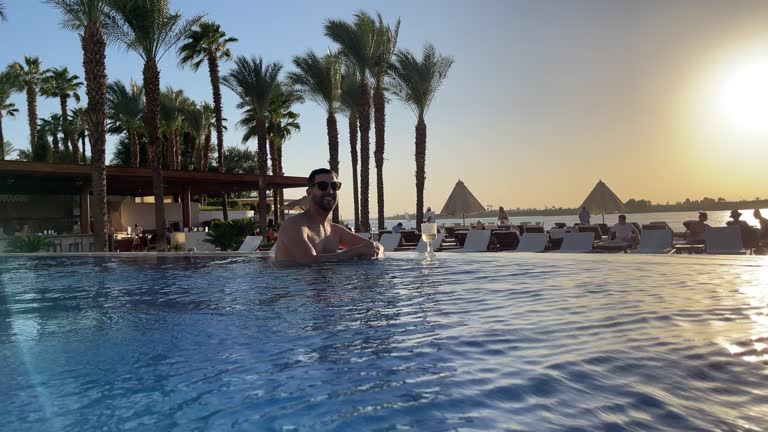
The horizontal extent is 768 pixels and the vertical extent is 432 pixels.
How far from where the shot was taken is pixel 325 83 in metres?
28.2

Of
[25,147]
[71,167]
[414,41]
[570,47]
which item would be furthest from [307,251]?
[25,147]

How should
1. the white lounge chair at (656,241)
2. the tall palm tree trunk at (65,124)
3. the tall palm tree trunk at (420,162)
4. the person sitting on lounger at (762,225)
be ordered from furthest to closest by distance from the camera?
1. the tall palm tree trunk at (65,124)
2. the tall palm tree trunk at (420,162)
3. the white lounge chair at (656,241)
4. the person sitting on lounger at (762,225)

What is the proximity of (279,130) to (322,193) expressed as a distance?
106 feet

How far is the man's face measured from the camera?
798 centimetres

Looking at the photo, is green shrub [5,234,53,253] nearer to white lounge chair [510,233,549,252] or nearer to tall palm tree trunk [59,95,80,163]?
white lounge chair [510,233,549,252]

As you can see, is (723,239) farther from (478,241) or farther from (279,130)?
(279,130)

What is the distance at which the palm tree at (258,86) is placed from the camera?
25.5 m

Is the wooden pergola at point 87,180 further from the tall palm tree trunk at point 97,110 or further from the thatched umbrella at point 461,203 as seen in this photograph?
the thatched umbrella at point 461,203

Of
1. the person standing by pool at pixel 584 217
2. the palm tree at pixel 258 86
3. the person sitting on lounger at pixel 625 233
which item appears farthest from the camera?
the palm tree at pixel 258 86

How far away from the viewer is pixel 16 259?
12758 millimetres

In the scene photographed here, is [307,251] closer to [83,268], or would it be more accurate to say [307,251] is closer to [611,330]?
[83,268]

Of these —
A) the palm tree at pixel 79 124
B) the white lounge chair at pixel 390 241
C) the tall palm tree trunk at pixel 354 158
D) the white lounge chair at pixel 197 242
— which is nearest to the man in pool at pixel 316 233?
the white lounge chair at pixel 390 241

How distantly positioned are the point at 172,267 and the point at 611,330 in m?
7.76

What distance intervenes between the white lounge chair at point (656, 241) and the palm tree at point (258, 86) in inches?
662
